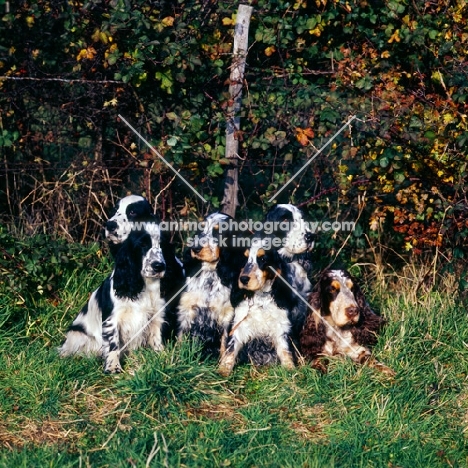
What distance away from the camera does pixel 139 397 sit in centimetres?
511

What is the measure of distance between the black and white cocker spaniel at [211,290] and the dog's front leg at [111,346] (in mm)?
469

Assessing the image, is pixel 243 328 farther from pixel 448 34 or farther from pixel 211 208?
pixel 448 34

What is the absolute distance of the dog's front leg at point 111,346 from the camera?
5.73m

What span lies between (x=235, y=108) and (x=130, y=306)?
2.00 metres

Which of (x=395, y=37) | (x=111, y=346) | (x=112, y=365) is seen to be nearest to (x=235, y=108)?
(x=395, y=37)

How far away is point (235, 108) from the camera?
6.98m

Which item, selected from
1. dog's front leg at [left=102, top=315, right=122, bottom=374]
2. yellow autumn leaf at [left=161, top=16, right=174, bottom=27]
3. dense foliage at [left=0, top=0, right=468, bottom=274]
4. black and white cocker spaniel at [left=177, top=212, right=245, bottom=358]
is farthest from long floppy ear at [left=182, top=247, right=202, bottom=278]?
yellow autumn leaf at [left=161, top=16, right=174, bottom=27]

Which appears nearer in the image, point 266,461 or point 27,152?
point 266,461

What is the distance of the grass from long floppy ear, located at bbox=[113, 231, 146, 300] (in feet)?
1.49

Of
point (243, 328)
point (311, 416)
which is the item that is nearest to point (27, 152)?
point (243, 328)

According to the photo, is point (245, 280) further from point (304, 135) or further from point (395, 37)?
point (395, 37)

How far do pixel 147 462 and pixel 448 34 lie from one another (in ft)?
13.4

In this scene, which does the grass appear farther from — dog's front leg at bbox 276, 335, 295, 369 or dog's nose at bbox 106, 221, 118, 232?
dog's nose at bbox 106, 221, 118, 232

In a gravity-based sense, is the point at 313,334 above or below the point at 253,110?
below
